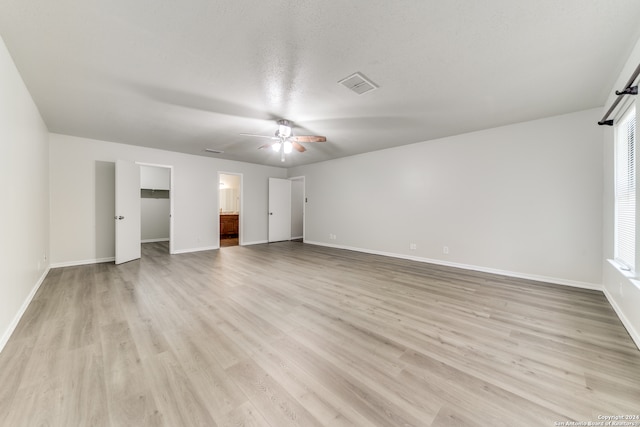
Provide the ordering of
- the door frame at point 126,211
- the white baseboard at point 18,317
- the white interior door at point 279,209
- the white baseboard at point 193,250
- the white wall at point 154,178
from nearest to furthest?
1. the white baseboard at point 18,317
2. the door frame at point 126,211
3. the white baseboard at point 193,250
4. the white wall at point 154,178
5. the white interior door at point 279,209

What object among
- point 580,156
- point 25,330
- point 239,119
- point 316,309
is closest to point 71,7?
point 239,119

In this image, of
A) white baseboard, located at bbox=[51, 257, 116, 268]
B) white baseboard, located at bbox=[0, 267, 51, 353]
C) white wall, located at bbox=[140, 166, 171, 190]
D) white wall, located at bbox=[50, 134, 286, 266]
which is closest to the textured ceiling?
white wall, located at bbox=[50, 134, 286, 266]

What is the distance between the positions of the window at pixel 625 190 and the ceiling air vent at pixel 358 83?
8.38 feet

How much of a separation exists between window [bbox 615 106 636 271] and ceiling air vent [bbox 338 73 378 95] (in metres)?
2.56

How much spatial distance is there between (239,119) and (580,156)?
4954 millimetres

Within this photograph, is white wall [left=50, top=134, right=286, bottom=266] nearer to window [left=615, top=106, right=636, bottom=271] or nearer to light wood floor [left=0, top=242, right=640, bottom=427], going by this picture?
light wood floor [left=0, top=242, right=640, bottom=427]

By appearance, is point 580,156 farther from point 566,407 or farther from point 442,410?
point 442,410

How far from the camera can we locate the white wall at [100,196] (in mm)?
4438

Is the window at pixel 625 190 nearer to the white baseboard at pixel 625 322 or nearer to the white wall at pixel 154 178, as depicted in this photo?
the white baseboard at pixel 625 322

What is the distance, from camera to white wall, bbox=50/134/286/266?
4438mm

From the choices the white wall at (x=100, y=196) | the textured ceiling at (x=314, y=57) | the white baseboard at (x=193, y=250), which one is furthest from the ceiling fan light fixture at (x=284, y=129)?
the white baseboard at (x=193, y=250)

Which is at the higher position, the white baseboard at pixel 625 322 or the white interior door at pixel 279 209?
the white interior door at pixel 279 209

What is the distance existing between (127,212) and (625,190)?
7636mm

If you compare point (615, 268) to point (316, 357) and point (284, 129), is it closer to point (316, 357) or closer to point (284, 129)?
point (316, 357)
